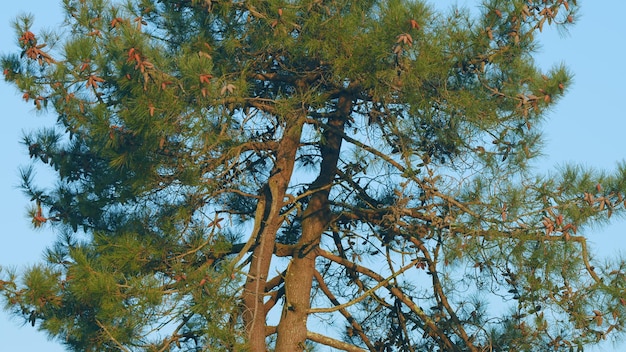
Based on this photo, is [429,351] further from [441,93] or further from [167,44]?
[167,44]

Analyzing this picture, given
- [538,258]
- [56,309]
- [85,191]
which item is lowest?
[56,309]

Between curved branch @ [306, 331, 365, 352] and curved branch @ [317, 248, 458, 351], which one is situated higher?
curved branch @ [317, 248, 458, 351]

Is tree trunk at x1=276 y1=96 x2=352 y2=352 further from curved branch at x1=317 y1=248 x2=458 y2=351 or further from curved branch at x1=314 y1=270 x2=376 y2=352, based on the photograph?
curved branch at x1=314 y1=270 x2=376 y2=352

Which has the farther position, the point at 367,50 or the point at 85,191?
the point at 85,191

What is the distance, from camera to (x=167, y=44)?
34.3 feet

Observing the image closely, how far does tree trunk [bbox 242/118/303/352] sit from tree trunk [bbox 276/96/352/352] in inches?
8.9

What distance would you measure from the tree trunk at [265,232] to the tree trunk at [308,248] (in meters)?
0.23

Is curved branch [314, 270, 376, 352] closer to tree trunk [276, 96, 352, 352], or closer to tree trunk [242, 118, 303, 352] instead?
tree trunk [276, 96, 352, 352]

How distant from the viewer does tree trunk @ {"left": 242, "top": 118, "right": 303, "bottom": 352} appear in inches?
386

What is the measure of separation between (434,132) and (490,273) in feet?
4.14

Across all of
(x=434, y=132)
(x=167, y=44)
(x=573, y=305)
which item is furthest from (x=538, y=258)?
(x=167, y=44)

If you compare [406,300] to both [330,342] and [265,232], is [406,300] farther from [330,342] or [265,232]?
[265,232]

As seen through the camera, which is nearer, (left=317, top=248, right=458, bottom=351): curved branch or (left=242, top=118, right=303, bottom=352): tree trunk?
(left=242, top=118, right=303, bottom=352): tree trunk

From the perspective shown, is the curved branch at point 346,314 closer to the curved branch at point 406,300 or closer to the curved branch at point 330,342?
the curved branch at point 406,300
